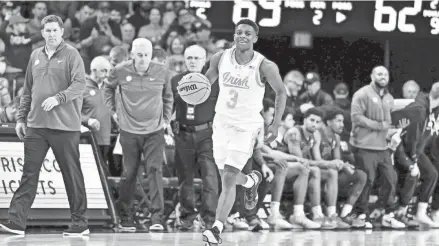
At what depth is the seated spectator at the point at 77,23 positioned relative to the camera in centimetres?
1571

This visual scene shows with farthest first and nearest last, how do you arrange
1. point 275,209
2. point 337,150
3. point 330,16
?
point 330,16, point 337,150, point 275,209

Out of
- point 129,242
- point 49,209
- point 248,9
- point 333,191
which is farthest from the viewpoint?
point 248,9

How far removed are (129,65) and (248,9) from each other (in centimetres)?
331

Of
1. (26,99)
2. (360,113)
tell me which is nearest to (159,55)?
(360,113)

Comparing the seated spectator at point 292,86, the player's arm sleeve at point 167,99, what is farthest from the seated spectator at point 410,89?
the player's arm sleeve at point 167,99

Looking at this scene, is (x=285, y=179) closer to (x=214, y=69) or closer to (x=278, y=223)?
(x=278, y=223)

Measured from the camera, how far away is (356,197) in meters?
14.7

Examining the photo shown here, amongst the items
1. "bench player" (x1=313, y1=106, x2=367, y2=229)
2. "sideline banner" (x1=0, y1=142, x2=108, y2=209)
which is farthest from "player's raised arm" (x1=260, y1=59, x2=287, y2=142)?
"bench player" (x1=313, y1=106, x2=367, y2=229)

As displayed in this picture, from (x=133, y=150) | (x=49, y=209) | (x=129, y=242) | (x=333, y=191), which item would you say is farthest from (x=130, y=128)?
(x=333, y=191)

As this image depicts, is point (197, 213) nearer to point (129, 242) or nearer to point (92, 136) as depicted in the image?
point (92, 136)

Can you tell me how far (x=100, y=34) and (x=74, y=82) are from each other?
4.80 metres

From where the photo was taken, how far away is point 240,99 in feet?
34.1

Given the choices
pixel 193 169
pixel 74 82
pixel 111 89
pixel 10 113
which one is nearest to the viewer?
pixel 74 82

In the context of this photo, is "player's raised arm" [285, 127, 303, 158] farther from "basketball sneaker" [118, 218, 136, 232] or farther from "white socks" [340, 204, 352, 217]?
"basketball sneaker" [118, 218, 136, 232]
